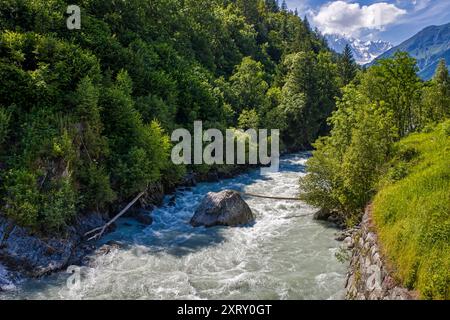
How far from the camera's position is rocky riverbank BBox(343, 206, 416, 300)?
13.5 m

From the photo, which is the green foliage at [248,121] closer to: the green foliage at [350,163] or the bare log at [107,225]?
the green foliage at [350,163]

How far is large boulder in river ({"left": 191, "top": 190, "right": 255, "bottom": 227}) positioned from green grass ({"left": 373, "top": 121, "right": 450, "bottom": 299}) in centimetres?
1261

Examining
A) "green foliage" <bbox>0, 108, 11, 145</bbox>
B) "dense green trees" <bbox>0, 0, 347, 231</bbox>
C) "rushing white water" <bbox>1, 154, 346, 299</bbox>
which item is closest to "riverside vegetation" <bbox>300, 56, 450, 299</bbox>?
"rushing white water" <bbox>1, 154, 346, 299</bbox>

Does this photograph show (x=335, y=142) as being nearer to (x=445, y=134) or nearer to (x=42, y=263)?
(x=445, y=134)

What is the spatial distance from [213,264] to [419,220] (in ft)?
43.0

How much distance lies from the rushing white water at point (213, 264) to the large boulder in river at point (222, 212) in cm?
86

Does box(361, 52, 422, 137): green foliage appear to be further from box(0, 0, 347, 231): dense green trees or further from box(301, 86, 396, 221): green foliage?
box(0, 0, 347, 231): dense green trees

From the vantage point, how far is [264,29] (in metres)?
128

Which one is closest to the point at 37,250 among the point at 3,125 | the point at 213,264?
the point at 3,125

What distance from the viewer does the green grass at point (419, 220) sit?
12469 mm

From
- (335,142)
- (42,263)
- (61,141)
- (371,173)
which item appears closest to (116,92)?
(61,141)

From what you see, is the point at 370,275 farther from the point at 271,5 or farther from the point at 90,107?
the point at 271,5

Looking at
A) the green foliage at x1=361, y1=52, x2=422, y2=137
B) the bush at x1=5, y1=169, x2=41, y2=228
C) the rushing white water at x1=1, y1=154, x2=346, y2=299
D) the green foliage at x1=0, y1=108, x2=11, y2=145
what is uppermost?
the green foliage at x1=361, y1=52, x2=422, y2=137
